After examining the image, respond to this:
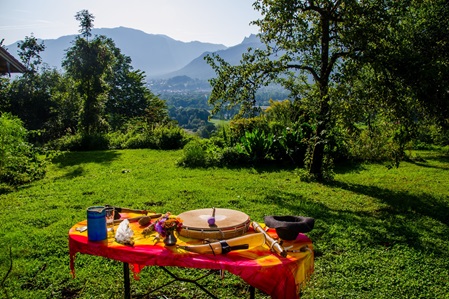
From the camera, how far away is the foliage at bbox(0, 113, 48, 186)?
736cm

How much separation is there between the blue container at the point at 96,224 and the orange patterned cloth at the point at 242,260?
43 millimetres

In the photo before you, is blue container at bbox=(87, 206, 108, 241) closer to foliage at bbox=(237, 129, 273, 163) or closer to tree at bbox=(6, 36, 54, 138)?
foliage at bbox=(237, 129, 273, 163)

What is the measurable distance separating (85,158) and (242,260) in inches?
444

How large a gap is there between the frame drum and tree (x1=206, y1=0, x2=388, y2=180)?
513 centimetres

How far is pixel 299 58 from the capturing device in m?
8.41

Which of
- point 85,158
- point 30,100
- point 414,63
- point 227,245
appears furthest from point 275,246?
point 30,100

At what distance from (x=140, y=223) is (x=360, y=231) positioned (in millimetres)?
3556

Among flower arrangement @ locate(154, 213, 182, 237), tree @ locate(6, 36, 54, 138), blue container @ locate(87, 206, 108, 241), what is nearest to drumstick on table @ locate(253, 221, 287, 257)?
flower arrangement @ locate(154, 213, 182, 237)

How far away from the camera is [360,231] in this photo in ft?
17.6

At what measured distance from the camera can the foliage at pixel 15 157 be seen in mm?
7355

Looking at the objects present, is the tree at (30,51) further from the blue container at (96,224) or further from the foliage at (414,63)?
the blue container at (96,224)

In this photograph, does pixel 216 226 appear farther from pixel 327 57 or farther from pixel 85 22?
pixel 85 22

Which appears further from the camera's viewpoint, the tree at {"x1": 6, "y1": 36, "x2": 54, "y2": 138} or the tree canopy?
the tree at {"x1": 6, "y1": 36, "x2": 54, "y2": 138}

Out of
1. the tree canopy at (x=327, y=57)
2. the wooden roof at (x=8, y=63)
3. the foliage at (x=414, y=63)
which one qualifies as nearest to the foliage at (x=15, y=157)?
the wooden roof at (x=8, y=63)
